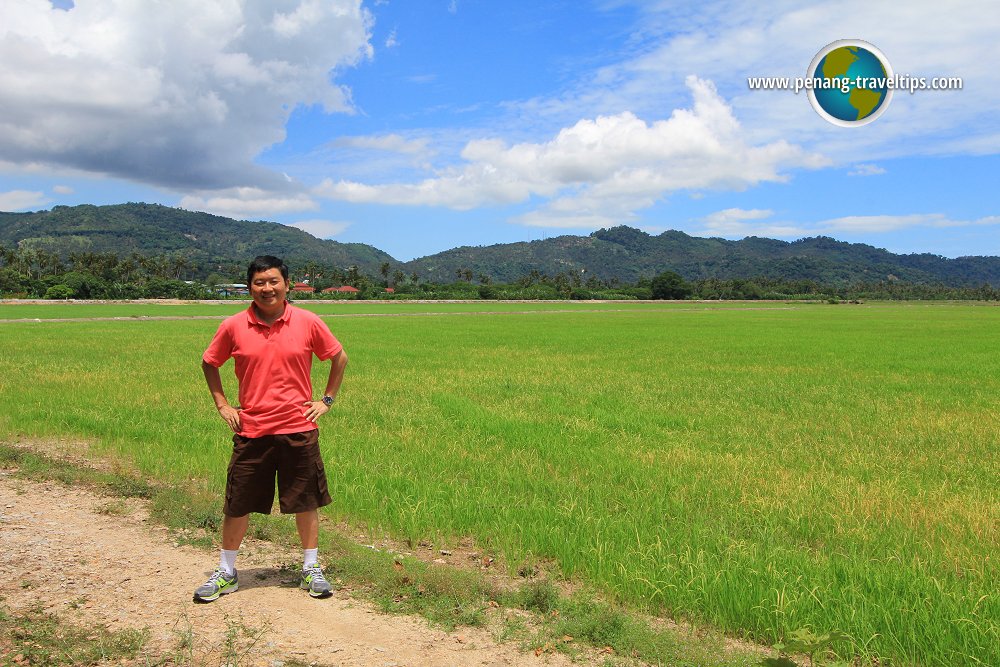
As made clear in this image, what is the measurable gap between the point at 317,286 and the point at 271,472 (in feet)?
430

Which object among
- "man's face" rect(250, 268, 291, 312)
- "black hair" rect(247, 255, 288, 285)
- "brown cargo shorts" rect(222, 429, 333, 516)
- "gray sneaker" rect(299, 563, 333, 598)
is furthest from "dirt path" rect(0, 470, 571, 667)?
"black hair" rect(247, 255, 288, 285)

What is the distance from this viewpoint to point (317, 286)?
130m

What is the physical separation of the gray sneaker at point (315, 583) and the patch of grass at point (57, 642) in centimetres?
93

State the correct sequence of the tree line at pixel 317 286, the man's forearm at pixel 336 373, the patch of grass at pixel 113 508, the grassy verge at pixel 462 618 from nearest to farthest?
the grassy verge at pixel 462 618 < the man's forearm at pixel 336 373 < the patch of grass at pixel 113 508 < the tree line at pixel 317 286

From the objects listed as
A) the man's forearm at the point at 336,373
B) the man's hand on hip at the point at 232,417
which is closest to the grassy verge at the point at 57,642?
the man's hand on hip at the point at 232,417

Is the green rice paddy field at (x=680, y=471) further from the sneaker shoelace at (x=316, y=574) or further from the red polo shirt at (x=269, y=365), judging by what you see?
the red polo shirt at (x=269, y=365)

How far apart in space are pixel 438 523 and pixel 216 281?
138445 mm

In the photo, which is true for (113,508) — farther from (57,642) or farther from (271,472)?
(57,642)

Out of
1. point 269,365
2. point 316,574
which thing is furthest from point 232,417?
point 316,574

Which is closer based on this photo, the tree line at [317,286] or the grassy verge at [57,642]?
the grassy verge at [57,642]

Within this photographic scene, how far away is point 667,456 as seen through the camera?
310 inches

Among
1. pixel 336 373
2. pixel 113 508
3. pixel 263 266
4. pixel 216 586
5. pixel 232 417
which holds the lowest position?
pixel 113 508

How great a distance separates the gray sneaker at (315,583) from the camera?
4156 millimetres

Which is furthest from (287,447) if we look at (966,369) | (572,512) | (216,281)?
(216,281)
